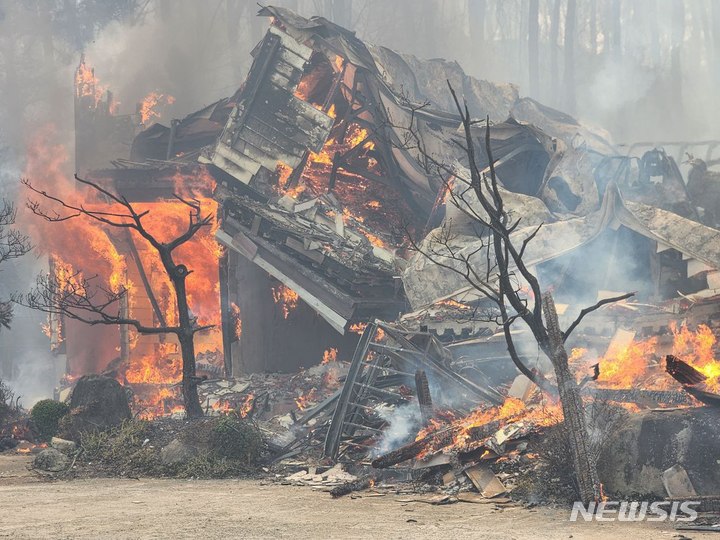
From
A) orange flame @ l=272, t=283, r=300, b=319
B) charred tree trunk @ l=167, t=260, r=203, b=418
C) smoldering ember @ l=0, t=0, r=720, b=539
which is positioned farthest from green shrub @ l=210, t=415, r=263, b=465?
orange flame @ l=272, t=283, r=300, b=319

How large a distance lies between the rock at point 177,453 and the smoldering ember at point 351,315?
0.04 m

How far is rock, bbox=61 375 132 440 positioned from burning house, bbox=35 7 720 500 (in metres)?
3.20

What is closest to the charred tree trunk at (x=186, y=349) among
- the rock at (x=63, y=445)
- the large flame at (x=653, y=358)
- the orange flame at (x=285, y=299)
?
the rock at (x=63, y=445)

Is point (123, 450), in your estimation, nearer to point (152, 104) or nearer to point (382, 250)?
point (382, 250)

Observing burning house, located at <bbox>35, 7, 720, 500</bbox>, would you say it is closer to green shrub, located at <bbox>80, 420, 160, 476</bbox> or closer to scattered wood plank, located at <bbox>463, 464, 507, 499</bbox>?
scattered wood plank, located at <bbox>463, 464, 507, 499</bbox>

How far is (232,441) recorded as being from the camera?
11164mm

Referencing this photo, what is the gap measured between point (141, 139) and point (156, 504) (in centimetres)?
1710

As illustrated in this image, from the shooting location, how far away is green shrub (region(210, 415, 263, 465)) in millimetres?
11156

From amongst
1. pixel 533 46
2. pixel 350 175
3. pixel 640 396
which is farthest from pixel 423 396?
pixel 533 46

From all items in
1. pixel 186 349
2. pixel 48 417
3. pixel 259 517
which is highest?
pixel 186 349

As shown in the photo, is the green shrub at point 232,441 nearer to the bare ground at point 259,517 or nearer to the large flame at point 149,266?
the bare ground at point 259,517

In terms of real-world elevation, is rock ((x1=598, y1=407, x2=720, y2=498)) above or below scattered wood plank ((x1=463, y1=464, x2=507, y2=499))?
above

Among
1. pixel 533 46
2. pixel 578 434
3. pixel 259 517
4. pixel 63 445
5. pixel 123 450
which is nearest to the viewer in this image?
pixel 578 434

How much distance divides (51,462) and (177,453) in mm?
1880
